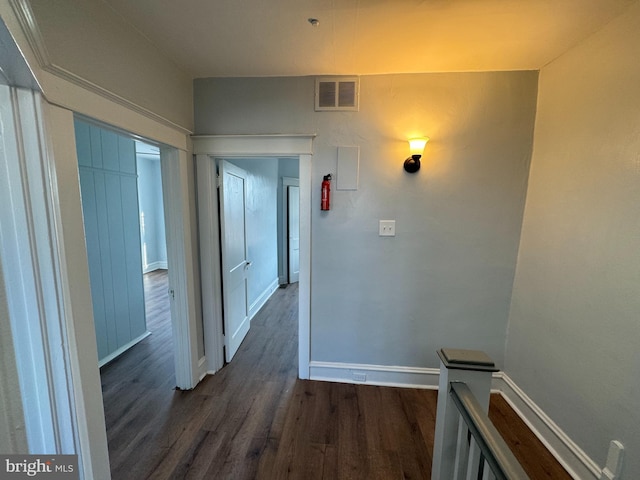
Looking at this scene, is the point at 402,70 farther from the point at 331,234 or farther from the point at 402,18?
the point at 331,234

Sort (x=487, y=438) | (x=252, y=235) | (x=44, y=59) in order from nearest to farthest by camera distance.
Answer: (x=487, y=438) < (x=44, y=59) < (x=252, y=235)

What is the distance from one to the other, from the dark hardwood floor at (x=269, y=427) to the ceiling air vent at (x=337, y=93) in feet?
7.58

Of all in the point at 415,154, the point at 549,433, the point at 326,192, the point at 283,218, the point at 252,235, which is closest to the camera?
the point at 549,433

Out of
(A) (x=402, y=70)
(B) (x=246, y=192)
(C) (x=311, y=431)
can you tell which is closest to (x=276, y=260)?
(B) (x=246, y=192)

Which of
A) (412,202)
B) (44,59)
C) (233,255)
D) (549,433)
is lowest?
(549,433)

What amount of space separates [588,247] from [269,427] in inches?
90.6

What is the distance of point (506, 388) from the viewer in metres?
2.12

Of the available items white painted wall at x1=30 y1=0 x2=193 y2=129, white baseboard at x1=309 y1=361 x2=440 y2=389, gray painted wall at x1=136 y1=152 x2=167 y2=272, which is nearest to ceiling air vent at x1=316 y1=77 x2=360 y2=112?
white painted wall at x1=30 y1=0 x2=193 y2=129

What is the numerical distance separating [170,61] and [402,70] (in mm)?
1637

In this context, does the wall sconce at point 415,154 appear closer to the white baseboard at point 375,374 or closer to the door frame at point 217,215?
the door frame at point 217,215

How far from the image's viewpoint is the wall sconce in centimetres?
188

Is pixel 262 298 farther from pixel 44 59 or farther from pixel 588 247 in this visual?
pixel 588 247

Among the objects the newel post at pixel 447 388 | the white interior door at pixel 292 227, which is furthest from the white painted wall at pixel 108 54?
the white interior door at pixel 292 227

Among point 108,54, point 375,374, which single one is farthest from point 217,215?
point 375,374
